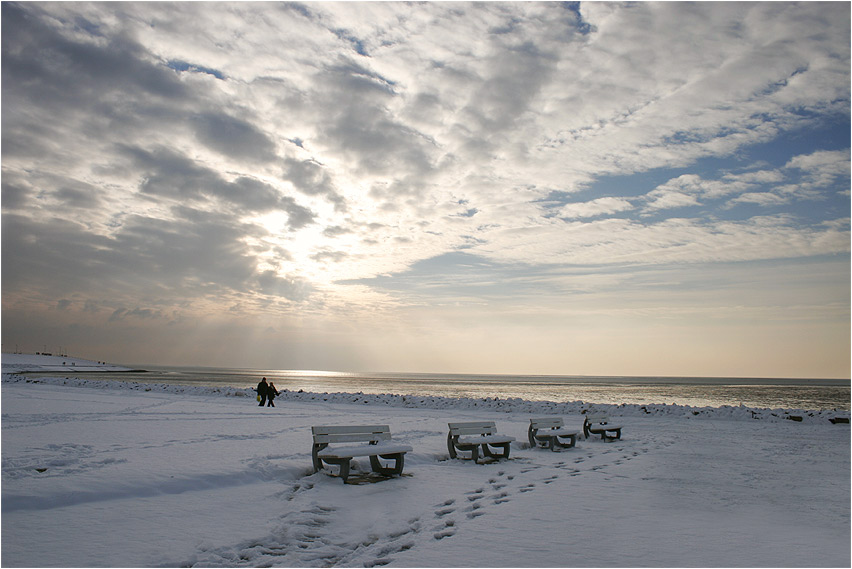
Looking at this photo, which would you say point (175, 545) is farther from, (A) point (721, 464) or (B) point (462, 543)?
(A) point (721, 464)

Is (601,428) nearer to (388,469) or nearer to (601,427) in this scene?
(601,427)

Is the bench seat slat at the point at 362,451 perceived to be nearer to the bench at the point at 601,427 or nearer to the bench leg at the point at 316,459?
the bench leg at the point at 316,459

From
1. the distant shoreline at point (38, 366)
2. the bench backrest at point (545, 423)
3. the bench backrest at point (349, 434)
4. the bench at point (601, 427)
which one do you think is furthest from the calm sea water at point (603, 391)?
the bench backrest at point (349, 434)

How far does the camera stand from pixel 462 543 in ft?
18.6

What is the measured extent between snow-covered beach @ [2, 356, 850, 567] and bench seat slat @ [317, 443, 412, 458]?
42 cm

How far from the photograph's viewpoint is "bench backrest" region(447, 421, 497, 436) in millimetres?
10734

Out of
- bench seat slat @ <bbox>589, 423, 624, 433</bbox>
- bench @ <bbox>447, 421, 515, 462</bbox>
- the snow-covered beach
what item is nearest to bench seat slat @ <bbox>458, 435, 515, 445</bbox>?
bench @ <bbox>447, 421, 515, 462</bbox>

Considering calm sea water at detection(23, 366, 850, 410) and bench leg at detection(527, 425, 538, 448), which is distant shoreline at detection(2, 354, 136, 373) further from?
bench leg at detection(527, 425, 538, 448)

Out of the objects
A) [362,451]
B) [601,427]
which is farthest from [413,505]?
[601,427]

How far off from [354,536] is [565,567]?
91.5 inches

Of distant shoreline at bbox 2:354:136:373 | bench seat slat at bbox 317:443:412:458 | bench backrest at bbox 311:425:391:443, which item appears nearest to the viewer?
bench seat slat at bbox 317:443:412:458

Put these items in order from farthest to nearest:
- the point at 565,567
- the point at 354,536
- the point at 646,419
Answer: the point at 646,419, the point at 354,536, the point at 565,567

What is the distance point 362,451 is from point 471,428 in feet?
10.2

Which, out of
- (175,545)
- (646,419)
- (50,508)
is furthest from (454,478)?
(646,419)
